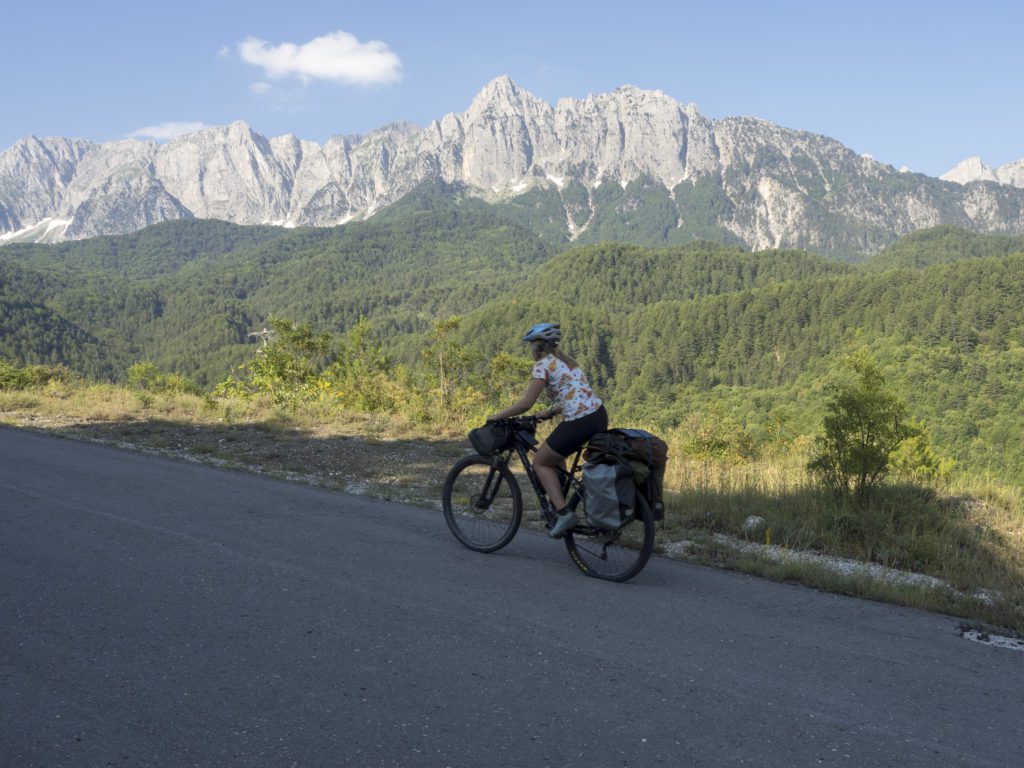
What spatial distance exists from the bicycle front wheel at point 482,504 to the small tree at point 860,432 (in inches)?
152

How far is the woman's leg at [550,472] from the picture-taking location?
601cm

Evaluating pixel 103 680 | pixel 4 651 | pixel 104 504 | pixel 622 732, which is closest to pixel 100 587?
pixel 4 651

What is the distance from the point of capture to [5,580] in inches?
197

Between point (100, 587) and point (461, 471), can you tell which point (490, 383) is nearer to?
point (461, 471)

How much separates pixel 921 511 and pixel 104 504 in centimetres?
830

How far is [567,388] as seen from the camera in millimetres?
5926

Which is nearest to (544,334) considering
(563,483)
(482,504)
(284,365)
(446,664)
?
(563,483)

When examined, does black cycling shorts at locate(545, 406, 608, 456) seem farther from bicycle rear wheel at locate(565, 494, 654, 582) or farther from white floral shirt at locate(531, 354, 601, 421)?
bicycle rear wheel at locate(565, 494, 654, 582)

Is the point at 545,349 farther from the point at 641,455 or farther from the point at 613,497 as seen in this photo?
the point at 613,497

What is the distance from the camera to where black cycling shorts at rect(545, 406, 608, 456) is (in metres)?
5.86

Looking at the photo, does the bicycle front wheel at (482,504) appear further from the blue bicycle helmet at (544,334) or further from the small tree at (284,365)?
the small tree at (284,365)

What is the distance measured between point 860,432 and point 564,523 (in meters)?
4.16

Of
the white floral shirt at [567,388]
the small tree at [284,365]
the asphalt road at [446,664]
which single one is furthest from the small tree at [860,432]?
the small tree at [284,365]

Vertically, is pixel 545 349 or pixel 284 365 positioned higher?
pixel 545 349
